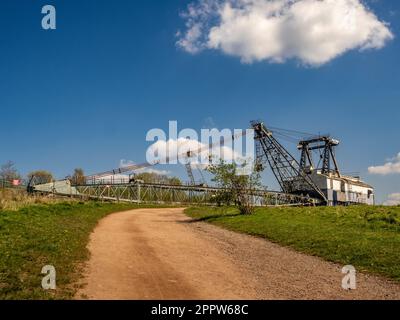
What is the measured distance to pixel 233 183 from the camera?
39.3 meters

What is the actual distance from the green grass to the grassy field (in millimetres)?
10952

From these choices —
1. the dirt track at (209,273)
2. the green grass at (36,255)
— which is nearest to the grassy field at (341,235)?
the dirt track at (209,273)

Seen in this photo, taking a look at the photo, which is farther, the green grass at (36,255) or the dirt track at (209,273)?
the dirt track at (209,273)

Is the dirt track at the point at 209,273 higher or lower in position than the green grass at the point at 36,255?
lower

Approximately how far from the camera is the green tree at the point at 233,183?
38931 millimetres

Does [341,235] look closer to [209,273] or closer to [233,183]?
[209,273]

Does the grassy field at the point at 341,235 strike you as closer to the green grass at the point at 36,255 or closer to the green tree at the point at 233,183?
the green tree at the point at 233,183

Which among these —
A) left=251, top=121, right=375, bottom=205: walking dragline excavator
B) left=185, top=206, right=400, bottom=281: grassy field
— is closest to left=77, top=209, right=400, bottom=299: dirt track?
left=185, top=206, right=400, bottom=281: grassy field

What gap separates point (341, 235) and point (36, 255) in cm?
1629

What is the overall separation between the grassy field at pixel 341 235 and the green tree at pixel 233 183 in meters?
3.93

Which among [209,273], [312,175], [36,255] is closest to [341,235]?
[209,273]
